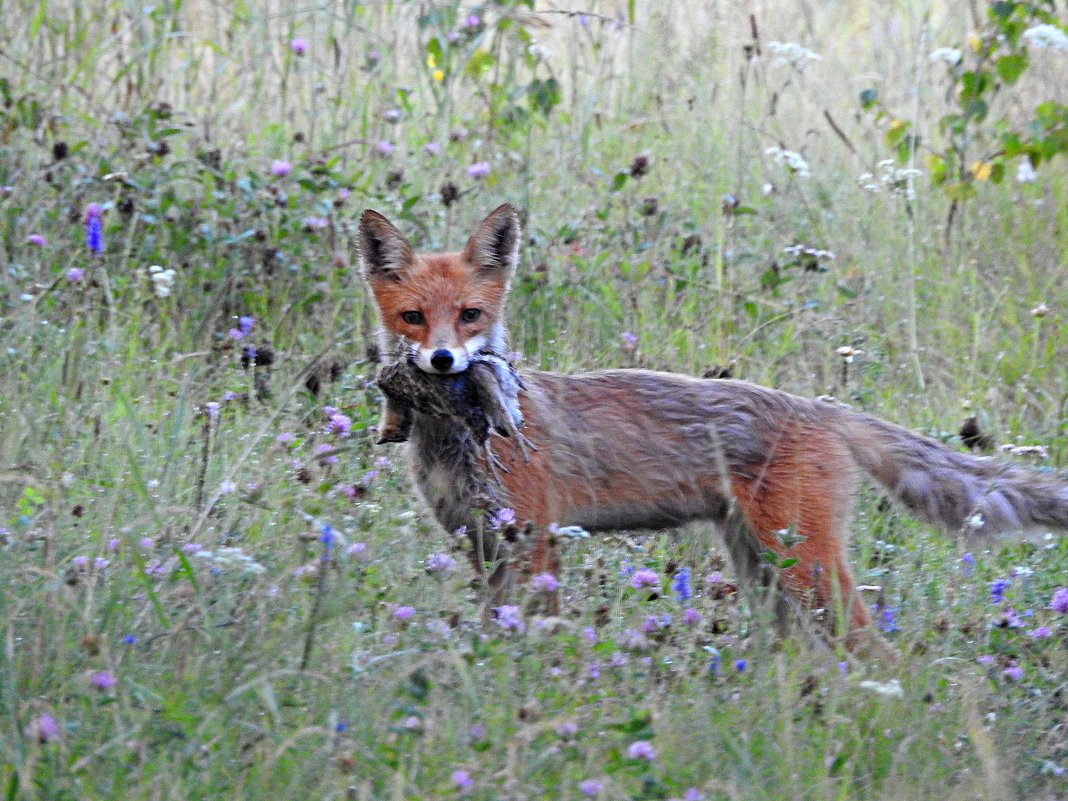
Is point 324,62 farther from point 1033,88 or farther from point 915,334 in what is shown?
point 1033,88

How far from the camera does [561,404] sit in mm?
4434

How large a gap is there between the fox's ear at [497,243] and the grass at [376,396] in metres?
0.50

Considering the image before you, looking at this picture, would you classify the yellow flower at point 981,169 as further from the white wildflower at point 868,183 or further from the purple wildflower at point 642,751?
the purple wildflower at point 642,751

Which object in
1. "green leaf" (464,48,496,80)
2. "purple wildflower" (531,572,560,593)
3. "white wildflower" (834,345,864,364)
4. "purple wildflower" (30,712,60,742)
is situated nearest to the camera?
"purple wildflower" (30,712,60,742)

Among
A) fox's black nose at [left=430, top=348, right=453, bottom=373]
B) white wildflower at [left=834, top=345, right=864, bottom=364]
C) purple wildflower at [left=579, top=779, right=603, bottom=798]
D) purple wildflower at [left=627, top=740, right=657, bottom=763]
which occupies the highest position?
fox's black nose at [left=430, top=348, right=453, bottom=373]

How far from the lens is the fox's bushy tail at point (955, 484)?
414 cm

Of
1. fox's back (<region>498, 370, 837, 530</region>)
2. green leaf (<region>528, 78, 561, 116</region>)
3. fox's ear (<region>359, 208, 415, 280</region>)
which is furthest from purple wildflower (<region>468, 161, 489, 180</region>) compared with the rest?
fox's back (<region>498, 370, 837, 530</region>)

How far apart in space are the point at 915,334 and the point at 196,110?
3765mm

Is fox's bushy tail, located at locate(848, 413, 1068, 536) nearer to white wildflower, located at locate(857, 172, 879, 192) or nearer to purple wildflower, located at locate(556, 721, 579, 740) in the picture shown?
purple wildflower, located at locate(556, 721, 579, 740)

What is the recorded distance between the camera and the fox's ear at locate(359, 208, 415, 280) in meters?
4.52

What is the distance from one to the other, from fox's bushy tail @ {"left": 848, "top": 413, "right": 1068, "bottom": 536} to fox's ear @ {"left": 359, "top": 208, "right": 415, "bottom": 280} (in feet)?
5.14

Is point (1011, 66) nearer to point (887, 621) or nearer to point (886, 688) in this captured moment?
point (887, 621)

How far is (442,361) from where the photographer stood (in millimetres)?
3955

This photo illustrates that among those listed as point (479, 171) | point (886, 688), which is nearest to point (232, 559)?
point (886, 688)
